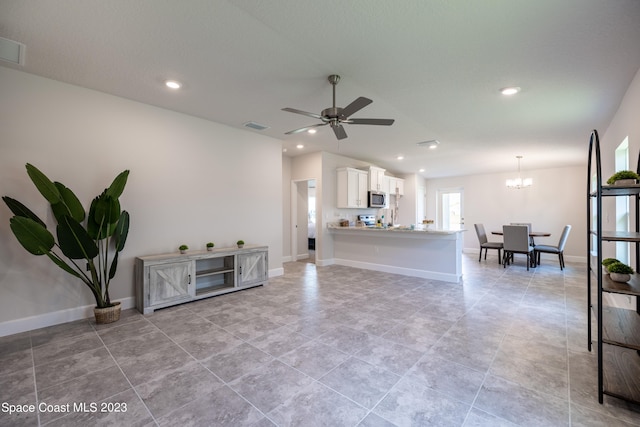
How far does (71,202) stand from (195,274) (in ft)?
5.31

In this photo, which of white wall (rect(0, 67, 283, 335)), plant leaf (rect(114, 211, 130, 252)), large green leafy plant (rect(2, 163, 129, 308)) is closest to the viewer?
large green leafy plant (rect(2, 163, 129, 308))

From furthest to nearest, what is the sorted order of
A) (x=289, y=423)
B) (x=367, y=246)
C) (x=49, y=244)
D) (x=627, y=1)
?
(x=367, y=246)
(x=49, y=244)
(x=627, y=1)
(x=289, y=423)

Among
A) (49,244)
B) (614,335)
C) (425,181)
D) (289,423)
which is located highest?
(425,181)

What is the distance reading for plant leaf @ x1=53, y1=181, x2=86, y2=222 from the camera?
9.34 feet

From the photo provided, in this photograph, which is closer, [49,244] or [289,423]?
[289,423]

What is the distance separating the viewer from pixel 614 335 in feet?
5.93

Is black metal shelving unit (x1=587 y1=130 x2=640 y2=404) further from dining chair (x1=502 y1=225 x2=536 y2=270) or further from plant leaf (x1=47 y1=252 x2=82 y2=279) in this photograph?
plant leaf (x1=47 y1=252 x2=82 y2=279)

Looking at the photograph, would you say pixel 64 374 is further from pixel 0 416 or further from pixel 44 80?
pixel 44 80

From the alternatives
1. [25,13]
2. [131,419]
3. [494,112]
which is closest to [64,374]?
[131,419]

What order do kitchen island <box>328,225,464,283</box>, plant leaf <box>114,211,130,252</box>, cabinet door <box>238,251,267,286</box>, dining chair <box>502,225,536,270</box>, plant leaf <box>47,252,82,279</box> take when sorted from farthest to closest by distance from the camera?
dining chair <box>502,225,536,270</box>
kitchen island <box>328,225,464,283</box>
cabinet door <box>238,251,267,286</box>
plant leaf <box>114,211,130,252</box>
plant leaf <box>47,252,82,279</box>

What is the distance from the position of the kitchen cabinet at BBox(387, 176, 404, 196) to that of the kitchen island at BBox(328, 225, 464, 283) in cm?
272

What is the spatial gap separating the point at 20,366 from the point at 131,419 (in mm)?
1409

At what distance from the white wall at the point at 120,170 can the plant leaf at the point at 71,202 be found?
378 millimetres

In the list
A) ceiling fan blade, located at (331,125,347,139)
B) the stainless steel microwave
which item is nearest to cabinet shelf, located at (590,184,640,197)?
ceiling fan blade, located at (331,125,347,139)
